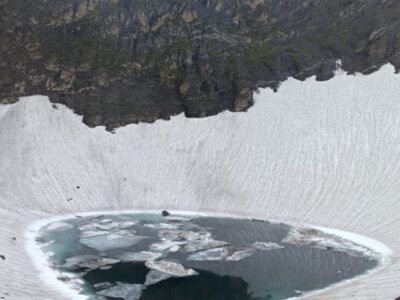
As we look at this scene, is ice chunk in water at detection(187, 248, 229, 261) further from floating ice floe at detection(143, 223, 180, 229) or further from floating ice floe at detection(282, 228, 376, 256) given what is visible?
floating ice floe at detection(143, 223, 180, 229)

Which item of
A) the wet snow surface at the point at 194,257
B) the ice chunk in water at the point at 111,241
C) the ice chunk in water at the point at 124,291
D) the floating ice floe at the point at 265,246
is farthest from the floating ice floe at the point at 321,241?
the ice chunk in water at the point at 124,291

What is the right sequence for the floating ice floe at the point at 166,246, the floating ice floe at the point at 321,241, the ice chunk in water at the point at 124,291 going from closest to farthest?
the ice chunk in water at the point at 124,291
the floating ice floe at the point at 166,246
the floating ice floe at the point at 321,241

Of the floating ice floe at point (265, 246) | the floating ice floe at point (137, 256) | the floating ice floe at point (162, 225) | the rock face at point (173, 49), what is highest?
the rock face at point (173, 49)

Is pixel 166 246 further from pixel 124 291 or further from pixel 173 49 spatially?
pixel 173 49

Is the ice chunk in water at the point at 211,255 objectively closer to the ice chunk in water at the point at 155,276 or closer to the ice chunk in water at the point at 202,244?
the ice chunk in water at the point at 202,244

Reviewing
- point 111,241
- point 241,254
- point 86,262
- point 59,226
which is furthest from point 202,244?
point 59,226

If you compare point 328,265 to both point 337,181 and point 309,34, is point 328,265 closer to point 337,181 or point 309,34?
point 337,181
